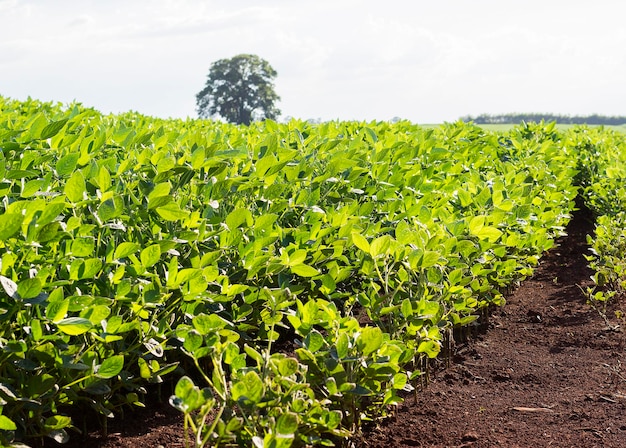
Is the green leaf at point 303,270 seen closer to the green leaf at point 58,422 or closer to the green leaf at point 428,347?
the green leaf at point 428,347

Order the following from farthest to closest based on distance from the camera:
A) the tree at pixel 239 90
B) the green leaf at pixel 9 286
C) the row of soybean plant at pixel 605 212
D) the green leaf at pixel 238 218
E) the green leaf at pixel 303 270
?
the tree at pixel 239 90, the row of soybean plant at pixel 605 212, the green leaf at pixel 238 218, the green leaf at pixel 303 270, the green leaf at pixel 9 286

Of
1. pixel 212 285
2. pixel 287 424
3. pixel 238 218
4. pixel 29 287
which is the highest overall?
pixel 238 218

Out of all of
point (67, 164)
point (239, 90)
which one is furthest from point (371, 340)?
point (239, 90)

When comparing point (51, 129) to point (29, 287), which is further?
point (51, 129)

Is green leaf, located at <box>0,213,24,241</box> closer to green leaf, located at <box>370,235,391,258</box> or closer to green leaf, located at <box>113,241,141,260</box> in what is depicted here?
green leaf, located at <box>113,241,141,260</box>

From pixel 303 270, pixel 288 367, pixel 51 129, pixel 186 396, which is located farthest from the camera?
pixel 51 129

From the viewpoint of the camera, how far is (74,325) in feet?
7.71

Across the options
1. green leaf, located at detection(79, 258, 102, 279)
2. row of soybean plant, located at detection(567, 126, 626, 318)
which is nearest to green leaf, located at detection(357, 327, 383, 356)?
green leaf, located at detection(79, 258, 102, 279)

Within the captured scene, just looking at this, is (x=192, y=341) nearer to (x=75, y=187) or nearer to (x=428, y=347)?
(x=75, y=187)

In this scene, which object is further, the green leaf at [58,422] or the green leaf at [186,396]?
the green leaf at [58,422]

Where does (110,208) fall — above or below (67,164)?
below

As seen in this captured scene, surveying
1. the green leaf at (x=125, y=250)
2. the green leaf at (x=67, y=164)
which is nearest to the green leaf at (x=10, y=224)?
the green leaf at (x=125, y=250)

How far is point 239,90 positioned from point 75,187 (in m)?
71.3

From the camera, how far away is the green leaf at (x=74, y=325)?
2318 mm
